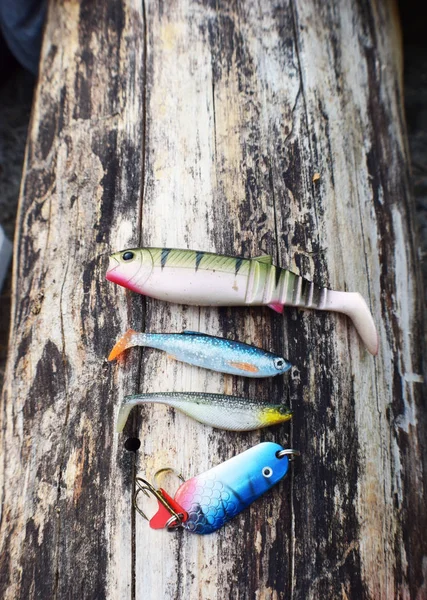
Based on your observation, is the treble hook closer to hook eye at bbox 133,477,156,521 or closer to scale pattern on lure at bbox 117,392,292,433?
hook eye at bbox 133,477,156,521

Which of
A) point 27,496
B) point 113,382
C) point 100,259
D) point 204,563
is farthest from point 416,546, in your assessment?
point 100,259

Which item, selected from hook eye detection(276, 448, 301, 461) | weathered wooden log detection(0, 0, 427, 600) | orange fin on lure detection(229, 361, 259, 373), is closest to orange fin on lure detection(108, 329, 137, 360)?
weathered wooden log detection(0, 0, 427, 600)

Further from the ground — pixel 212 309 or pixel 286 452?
pixel 212 309

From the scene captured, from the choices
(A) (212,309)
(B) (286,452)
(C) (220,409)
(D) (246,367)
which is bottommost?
(B) (286,452)

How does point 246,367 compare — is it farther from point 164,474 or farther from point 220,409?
point 164,474

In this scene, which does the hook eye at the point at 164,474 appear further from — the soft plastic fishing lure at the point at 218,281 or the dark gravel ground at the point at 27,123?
the dark gravel ground at the point at 27,123

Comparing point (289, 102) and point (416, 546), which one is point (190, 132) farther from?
point (416, 546)

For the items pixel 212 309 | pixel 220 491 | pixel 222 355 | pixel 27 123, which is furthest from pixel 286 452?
pixel 27 123
